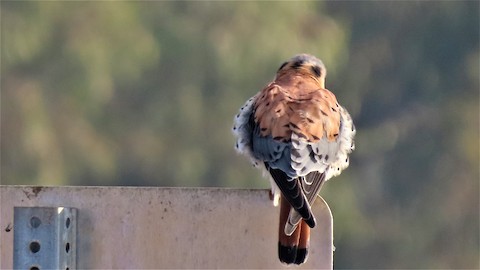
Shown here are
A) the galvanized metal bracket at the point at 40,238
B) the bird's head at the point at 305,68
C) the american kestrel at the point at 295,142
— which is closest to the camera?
the galvanized metal bracket at the point at 40,238

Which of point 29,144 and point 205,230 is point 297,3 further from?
point 205,230

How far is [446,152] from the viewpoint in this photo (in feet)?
34.6

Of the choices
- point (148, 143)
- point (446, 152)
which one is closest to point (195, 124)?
point (148, 143)

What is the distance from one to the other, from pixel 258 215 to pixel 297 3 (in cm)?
751

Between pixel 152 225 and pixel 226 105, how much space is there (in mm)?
6864

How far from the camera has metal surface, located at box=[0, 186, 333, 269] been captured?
2.85 m

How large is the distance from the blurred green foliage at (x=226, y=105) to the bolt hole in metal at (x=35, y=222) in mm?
6507

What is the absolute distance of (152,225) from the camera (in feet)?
9.50

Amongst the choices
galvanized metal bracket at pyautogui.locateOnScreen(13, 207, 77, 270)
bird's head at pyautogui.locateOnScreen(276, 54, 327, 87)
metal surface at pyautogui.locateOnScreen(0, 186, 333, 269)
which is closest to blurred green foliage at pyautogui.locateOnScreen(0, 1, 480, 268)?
bird's head at pyautogui.locateOnScreen(276, 54, 327, 87)

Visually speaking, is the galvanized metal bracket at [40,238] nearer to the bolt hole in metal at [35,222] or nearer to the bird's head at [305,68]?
the bolt hole in metal at [35,222]

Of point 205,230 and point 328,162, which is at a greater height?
point 328,162

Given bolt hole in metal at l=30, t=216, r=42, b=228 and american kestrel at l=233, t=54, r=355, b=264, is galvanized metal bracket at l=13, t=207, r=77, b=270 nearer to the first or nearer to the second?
bolt hole in metal at l=30, t=216, r=42, b=228

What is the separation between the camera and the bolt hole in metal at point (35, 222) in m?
2.74

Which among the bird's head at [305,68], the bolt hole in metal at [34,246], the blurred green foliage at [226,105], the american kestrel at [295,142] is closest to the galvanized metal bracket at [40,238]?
the bolt hole in metal at [34,246]
